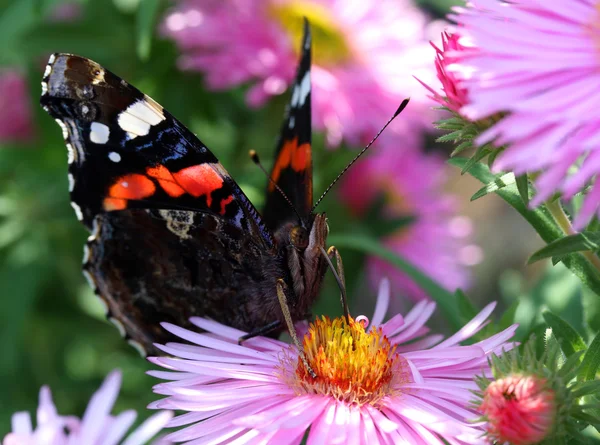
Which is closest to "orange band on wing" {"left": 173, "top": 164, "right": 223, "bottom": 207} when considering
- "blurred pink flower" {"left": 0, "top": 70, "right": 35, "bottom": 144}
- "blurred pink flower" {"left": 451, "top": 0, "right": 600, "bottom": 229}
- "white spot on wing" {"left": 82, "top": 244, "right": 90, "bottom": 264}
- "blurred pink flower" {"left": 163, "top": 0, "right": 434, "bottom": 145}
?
"white spot on wing" {"left": 82, "top": 244, "right": 90, "bottom": 264}

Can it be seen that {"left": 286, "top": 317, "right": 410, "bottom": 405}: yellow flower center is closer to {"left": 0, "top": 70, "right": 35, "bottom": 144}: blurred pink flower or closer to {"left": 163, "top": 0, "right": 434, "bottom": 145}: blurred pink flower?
{"left": 163, "top": 0, "right": 434, "bottom": 145}: blurred pink flower

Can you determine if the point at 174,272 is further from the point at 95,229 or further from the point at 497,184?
the point at 497,184

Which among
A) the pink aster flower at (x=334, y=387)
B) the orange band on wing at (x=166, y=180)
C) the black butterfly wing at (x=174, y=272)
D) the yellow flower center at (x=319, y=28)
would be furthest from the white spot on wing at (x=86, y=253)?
the yellow flower center at (x=319, y=28)

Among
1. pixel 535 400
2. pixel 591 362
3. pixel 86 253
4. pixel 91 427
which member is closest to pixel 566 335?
pixel 591 362

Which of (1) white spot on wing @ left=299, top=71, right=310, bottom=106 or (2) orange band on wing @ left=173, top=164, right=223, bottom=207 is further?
(1) white spot on wing @ left=299, top=71, right=310, bottom=106

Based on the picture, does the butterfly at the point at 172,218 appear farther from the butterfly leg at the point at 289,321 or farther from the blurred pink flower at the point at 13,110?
the blurred pink flower at the point at 13,110

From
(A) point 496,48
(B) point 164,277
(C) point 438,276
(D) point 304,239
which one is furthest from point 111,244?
(C) point 438,276
